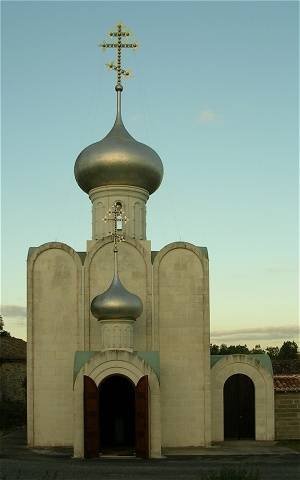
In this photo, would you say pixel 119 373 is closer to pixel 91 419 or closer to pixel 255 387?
pixel 91 419

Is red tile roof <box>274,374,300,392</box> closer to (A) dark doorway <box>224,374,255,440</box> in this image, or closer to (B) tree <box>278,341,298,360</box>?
(A) dark doorway <box>224,374,255,440</box>

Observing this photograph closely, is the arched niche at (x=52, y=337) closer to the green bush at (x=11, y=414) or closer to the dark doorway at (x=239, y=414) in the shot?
the dark doorway at (x=239, y=414)

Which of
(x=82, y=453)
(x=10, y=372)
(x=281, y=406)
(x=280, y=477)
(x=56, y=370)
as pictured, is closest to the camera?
(x=280, y=477)

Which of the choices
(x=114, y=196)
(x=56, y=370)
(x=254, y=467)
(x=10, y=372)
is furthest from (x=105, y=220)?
(x=10, y=372)

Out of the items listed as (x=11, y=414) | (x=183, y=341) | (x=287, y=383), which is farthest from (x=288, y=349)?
(x=183, y=341)

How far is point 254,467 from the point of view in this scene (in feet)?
64.6

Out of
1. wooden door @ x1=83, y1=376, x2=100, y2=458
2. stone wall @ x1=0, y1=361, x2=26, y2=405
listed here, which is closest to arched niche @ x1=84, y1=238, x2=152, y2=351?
wooden door @ x1=83, y1=376, x2=100, y2=458

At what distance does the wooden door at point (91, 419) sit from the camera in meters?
21.1

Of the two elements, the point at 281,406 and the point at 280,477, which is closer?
the point at 280,477

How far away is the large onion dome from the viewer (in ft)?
85.9

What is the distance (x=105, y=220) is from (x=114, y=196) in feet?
3.97

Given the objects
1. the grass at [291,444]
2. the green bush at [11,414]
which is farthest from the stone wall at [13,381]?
the grass at [291,444]

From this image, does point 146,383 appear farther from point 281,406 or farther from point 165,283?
point 281,406

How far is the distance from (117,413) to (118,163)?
323 inches
